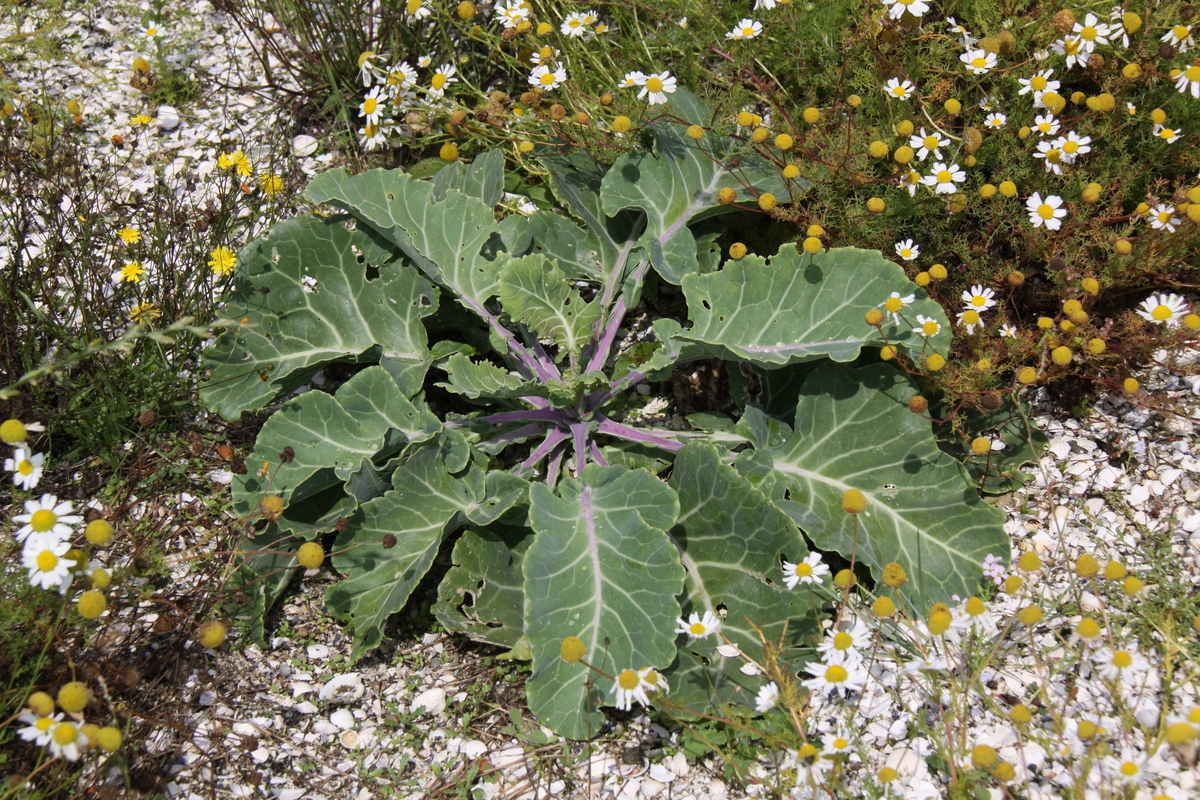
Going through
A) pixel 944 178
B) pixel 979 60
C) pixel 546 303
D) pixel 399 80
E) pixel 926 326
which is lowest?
pixel 546 303

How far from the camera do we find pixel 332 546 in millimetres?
2721

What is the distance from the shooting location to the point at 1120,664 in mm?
1885

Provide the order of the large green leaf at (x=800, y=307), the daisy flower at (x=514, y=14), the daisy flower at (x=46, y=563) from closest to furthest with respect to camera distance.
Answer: the daisy flower at (x=46, y=563), the large green leaf at (x=800, y=307), the daisy flower at (x=514, y=14)

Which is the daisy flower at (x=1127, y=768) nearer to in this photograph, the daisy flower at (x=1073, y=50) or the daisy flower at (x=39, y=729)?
the daisy flower at (x=1073, y=50)

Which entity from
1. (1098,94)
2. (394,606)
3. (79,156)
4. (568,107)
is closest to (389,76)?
(568,107)

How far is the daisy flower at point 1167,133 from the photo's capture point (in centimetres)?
268

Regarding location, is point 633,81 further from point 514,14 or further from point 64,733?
point 64,733

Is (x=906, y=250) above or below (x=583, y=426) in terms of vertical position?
above

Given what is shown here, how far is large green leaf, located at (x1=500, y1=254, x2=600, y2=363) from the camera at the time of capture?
9.04 feet

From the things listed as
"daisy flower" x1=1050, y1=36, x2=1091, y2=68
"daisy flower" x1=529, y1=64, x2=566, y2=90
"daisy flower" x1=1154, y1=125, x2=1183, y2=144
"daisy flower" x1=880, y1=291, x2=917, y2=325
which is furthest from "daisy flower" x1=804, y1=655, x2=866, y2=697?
"daisy flower" x1=529, y1=64, x2=566, y2=90

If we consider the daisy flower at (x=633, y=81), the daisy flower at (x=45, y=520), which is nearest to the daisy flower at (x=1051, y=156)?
the daisy flower at (x=633, y=81)

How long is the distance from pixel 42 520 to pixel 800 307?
2.18 meters

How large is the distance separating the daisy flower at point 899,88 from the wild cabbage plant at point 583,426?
0.47 meters

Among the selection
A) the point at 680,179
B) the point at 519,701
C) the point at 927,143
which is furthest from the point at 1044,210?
Result: the point at 519,701
